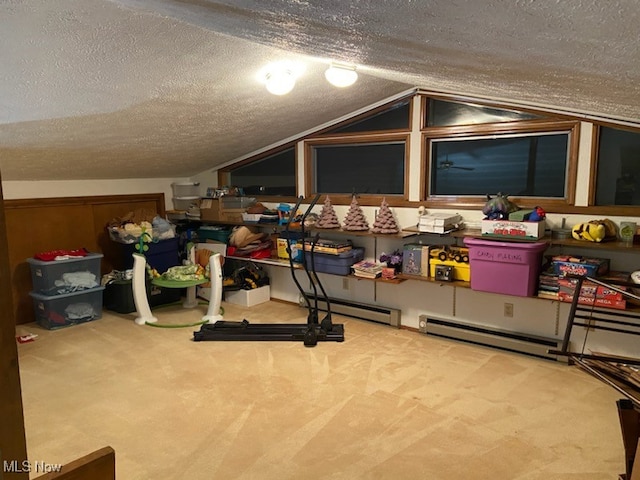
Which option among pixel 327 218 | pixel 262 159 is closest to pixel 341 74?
pixel 327 218

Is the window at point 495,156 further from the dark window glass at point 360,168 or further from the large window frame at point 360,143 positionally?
the dark window glass at point 360,168

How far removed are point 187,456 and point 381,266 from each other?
7.70 ft

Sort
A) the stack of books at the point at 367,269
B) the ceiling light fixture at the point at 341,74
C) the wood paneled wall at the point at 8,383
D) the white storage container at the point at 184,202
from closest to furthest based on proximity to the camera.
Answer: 1. the wood paneled wall at the point at 8,383
2. the ceiling light fixture at the point at 341,74
3. the stack of books at the point at 367,269
4. the white storage container at the point at 184,202

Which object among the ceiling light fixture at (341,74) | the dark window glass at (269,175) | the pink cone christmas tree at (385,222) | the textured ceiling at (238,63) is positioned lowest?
the pink cone christmas tree at (385,222)

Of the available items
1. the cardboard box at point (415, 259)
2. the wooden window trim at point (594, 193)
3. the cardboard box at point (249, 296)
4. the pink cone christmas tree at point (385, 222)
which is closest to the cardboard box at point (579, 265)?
the wooden window trim at point (594, 193)

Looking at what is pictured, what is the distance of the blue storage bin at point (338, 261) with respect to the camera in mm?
4301

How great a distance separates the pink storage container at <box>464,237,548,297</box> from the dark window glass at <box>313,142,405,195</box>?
1.07 metres

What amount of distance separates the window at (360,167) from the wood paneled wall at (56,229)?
6.94 feet

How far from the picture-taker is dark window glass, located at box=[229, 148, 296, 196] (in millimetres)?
5043

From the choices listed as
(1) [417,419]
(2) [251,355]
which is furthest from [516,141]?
(2) [251,355]

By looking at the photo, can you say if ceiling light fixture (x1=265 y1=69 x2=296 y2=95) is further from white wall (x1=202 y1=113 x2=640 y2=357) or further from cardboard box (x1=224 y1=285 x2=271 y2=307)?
cardboard box (x1=224 y1=285 x2=271 y2=307)

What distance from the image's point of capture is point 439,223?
12.1 feet

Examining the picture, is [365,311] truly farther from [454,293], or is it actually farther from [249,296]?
[249,296]

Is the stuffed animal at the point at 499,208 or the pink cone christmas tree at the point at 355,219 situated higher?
the stuffed animal at the point at 499,208
